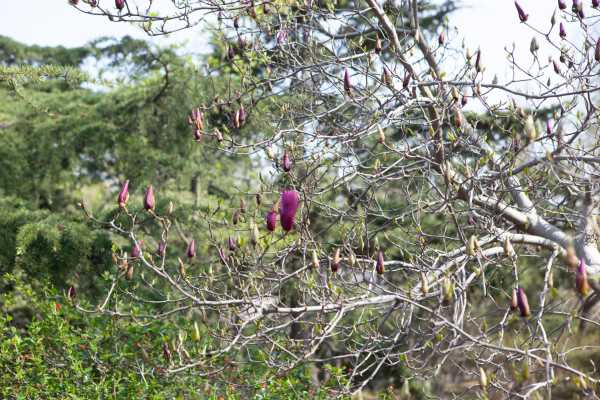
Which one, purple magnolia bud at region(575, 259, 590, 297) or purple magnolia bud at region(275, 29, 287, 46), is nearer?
purple magnolia bud at region(575, 259, 590, 297)

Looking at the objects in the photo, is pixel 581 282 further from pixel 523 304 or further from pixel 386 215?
pixel 386 215

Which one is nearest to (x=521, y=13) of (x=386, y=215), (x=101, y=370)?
(x=386, y=215)

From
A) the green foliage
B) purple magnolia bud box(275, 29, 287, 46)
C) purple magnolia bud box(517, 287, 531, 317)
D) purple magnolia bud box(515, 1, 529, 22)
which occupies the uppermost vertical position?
purple magnolia bud box(515, 1, 529, 22)

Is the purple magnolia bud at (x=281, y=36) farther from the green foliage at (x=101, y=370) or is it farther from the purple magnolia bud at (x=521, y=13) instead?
the green foliage at (x=101, y=370)

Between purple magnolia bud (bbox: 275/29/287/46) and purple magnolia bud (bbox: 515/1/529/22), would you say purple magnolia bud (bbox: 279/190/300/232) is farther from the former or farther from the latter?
purple magnolia bud (bbox: 275/29/287/46)

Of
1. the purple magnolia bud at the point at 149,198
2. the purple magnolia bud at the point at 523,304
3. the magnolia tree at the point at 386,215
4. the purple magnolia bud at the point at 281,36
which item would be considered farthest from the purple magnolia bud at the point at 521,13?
the purple magnolia bud at the point at 149,198

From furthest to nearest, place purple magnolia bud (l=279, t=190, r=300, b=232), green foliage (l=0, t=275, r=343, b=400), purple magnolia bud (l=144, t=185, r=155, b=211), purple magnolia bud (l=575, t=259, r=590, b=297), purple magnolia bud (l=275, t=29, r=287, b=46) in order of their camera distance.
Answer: green foliage (l=0, t=275, r=343, b=400), purple magnolia bud (l=275, t=29, r=287, b=46), purple magnolia bud (l=144, t=185, r=155, b=211), purple magnolia bud (l=279, t=190, r=300, b=232), purple magnolia bud (l=575, t=259, r=590, b=297)

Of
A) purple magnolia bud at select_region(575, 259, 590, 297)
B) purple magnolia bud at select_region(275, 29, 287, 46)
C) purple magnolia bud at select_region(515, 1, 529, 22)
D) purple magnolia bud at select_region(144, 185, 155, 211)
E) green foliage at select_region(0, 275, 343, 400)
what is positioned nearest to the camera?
purple magnolia bud at select_region(575, 259, 590, 297)

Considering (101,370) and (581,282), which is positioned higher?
(581,282)

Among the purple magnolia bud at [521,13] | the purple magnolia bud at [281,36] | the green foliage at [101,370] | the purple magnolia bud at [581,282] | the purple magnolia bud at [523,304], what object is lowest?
the green foliage at [101,370]

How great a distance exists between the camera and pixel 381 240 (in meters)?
6.73

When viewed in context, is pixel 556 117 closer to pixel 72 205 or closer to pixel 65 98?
pixel 65 98

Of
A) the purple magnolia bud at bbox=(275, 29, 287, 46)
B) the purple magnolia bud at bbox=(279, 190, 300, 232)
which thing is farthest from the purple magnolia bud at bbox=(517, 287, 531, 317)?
the purple magnolia bud at bbox=(275, 29, 287, 46)

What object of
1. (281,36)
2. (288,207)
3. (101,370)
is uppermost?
(281,36)
